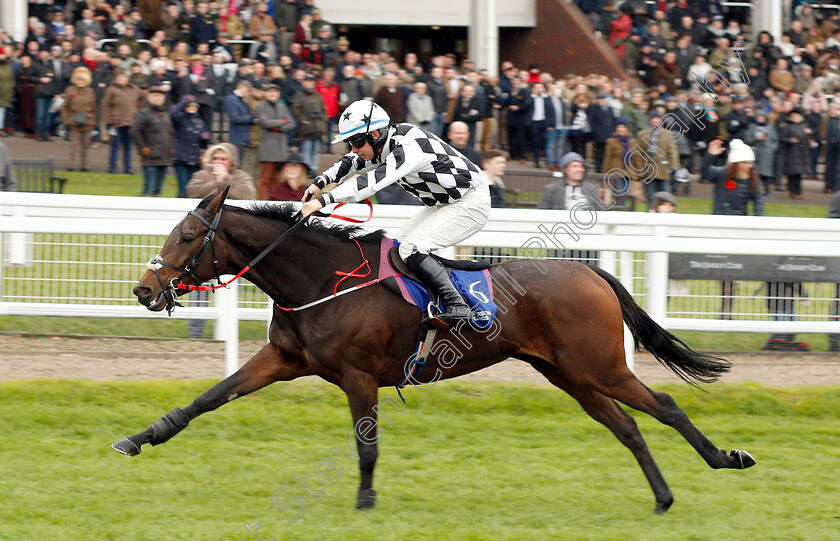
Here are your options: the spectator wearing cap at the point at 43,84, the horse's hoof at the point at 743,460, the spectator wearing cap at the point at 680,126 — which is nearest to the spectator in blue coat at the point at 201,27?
the spectator wearing cap at the point at 43,84

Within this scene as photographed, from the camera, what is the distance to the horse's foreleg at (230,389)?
4.83 meters

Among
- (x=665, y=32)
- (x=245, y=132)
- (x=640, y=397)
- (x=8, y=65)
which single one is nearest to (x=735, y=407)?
(x=640, y=397)

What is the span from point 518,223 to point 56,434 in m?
3.54

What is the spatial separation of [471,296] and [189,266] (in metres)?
1.32

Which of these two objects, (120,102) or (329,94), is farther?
(329,94)

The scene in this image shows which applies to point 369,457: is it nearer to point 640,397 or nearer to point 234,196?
point 640,397

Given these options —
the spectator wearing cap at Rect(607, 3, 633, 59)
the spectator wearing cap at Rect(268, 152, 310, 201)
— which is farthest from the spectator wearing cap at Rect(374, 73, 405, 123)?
the spectator wearing cap at Rect(607, 3, 633, 59)

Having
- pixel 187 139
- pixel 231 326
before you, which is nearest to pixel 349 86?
pixel 187 139

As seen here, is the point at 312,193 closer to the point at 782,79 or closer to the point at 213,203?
the point at 213,203

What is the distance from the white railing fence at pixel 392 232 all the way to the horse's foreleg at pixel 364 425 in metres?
1.77

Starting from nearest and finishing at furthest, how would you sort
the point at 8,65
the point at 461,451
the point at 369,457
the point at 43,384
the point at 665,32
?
the point at 369,457 < the point at 461,451 < the point at 43,384 < the point at 8,65 < the point at 665,32

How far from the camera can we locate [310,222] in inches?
A: 199

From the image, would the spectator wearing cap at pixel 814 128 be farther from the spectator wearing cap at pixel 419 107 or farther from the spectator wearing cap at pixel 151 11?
the spectator wearing cap at pixel 151 11

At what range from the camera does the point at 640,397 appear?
5.00 meters
